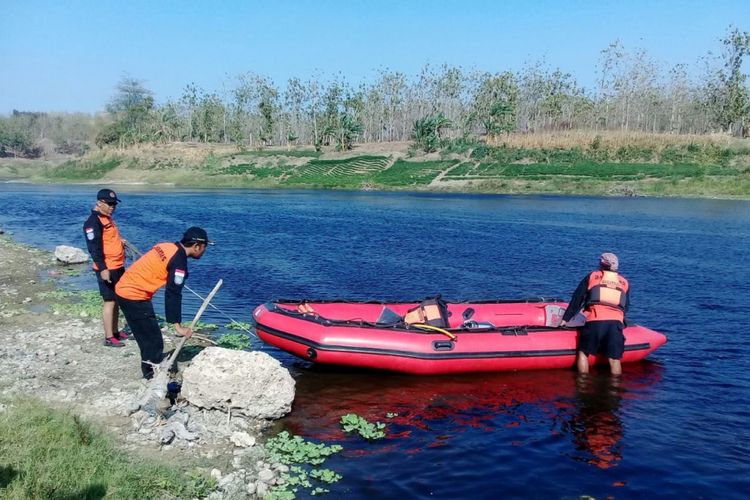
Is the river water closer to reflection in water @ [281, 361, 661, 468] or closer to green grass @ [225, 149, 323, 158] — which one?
reflection in water @ [281, 361, 661, 468]

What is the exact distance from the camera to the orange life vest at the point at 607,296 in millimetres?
9180

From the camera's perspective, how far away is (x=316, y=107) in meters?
81.2

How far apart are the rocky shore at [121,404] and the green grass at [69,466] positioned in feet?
0.98

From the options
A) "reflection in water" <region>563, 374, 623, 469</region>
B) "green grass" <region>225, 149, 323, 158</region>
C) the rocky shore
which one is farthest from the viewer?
"green grass" <region>225, 149, 323, 158</region>

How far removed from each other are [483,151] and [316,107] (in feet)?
105

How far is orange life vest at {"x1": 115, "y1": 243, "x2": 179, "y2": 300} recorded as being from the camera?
6762mm

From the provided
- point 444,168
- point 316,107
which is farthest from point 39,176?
point 444,168

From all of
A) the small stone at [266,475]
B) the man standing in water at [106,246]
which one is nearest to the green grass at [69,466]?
the small stone at [266,475]

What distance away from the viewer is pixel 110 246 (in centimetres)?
834

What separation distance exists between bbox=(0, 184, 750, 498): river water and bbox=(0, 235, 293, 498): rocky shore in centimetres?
84

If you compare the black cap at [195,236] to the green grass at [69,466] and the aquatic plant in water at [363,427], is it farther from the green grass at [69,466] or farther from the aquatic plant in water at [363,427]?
the aquatic plant in water at [363,427]

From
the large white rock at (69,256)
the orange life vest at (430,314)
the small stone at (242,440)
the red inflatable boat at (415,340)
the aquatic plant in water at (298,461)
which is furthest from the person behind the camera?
the large white rock at (69,256)

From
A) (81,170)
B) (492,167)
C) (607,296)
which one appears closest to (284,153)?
(81,170)

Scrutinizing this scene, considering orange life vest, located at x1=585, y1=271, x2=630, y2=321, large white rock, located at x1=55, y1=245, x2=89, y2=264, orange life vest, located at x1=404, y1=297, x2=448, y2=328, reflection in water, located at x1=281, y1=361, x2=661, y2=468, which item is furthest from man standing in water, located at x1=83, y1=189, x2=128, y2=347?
large white rock, located at x1=55, y1=245, x2=89, y2=264
